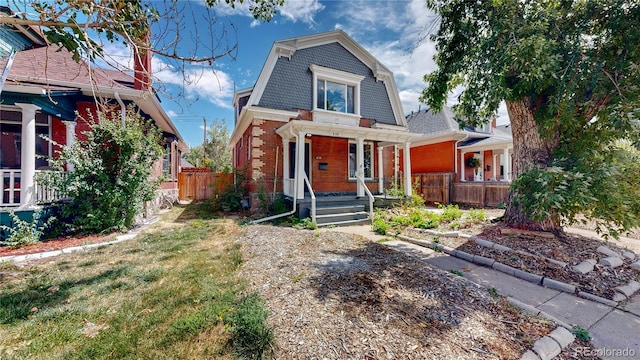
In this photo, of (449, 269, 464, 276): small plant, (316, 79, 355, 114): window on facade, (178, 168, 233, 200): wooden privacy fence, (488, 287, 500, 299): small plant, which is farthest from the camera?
(178, 168, 233, 200): wooden privacy fence

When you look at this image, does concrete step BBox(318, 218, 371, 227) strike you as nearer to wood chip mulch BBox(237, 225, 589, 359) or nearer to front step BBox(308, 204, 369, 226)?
front step BBox(308, 204, 369, 226)

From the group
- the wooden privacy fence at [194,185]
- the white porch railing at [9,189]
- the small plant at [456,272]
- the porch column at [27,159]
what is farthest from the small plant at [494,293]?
the wooden privacy fence at [194,185]

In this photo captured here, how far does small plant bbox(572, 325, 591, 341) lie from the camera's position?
2661mm

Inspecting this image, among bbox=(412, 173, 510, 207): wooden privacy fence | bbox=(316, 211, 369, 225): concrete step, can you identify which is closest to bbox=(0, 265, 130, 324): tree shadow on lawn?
bbox=(316, 211, 369, 225): concrete step

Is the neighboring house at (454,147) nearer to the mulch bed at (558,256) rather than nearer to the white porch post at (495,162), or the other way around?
the white porch post at (495,162)

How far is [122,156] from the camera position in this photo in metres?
6.73

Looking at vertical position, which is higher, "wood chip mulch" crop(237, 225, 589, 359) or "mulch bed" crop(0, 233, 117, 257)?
"mulch bed" crop(0, 233, 117, 257)

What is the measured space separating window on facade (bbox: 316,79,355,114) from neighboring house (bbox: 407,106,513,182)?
4145 mm

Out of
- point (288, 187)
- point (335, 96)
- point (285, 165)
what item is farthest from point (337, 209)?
point (335, 96)

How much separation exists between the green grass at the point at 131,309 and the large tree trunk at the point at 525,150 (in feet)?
20.4

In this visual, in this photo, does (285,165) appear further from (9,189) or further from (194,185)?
(194,185)

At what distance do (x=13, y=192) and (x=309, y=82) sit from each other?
9.58 metres

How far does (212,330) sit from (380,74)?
41.6ft

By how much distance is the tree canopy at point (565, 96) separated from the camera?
409 cm
